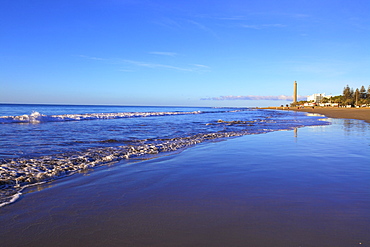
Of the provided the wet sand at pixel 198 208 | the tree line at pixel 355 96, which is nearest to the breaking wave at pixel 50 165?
the wet sand at pixel 198 208

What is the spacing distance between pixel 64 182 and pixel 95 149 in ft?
11.0

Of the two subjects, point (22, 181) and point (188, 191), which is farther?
point (22, 181)

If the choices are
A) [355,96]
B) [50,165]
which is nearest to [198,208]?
[50,165]

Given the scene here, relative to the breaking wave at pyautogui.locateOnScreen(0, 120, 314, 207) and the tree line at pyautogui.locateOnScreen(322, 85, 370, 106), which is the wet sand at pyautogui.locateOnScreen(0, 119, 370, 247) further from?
the tree line at pyautogui.locateOnScreen(322, 85, 370, 106)

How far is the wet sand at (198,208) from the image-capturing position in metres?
2.49

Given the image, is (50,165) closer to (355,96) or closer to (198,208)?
(198,208)

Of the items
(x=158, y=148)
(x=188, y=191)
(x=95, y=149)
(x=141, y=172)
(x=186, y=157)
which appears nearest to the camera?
(x=188, y=191)

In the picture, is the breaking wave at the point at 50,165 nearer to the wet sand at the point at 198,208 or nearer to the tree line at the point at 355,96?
the wet sand at the point at 198,208

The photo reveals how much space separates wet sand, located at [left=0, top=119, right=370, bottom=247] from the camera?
249 cm

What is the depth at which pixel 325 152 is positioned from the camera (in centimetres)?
734

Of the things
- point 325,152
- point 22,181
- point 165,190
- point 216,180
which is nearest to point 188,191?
point 165,190

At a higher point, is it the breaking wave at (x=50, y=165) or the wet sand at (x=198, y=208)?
the breaking wave at (x=50, y=165)

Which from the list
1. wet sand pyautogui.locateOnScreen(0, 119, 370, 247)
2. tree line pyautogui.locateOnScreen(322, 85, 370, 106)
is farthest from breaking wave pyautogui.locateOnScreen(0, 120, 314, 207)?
tree line pyautogui.locateOnScreen(322, 85, 370, 106)

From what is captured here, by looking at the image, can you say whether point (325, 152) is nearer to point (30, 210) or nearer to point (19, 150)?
point (30, 210)
